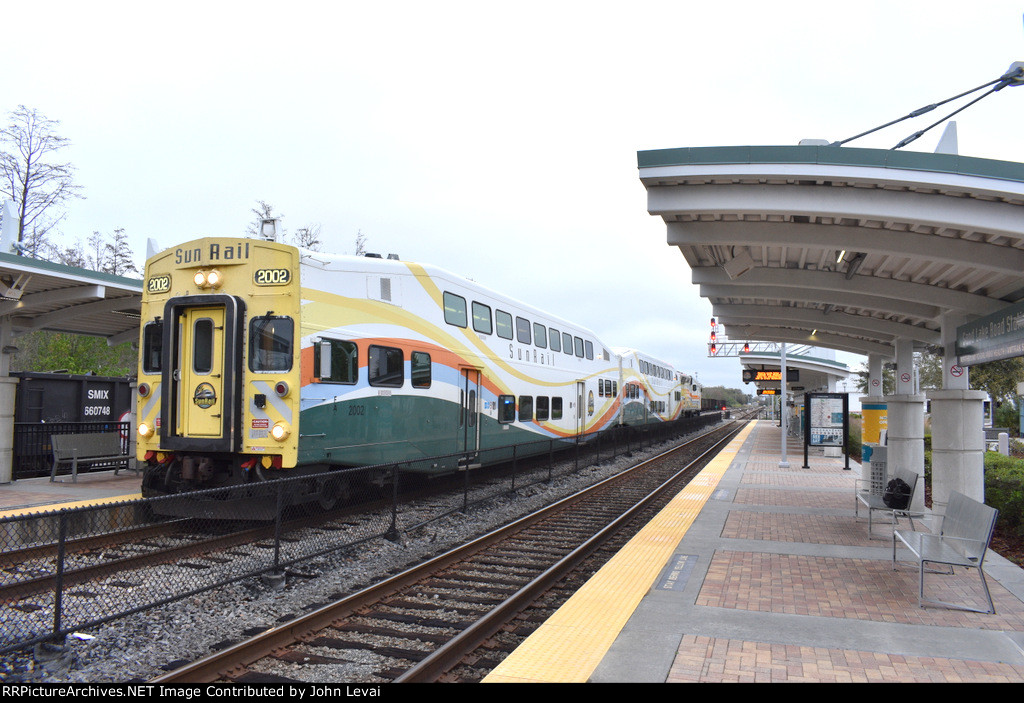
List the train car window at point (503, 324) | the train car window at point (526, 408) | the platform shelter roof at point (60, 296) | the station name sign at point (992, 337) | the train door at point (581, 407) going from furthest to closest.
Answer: the train door at point (581, 407) < the train car window at point (526, 408) < the train car window at point (503, 324) < the platform shelter roof at point (60, 296) < the station name sign at point (992, 337)

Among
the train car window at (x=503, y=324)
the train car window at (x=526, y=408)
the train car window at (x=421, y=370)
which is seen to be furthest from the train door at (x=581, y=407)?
the train car window at (x=421, y=370)

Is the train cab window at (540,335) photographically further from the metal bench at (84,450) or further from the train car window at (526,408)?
the metal bench at (84,450)

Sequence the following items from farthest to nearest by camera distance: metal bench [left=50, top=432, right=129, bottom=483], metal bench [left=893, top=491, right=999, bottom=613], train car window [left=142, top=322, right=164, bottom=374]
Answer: metal bench [left=50, top=432, right=129, bottom=483] < train car window [left=142, top=322, right=164, bottom=374] < metal bench [left=893, top=491, right=999, bottom=613]

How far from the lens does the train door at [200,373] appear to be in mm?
9242

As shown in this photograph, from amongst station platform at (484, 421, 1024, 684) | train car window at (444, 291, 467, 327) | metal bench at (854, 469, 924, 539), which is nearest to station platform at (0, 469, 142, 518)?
train car window at (444, 291, 467, 327)

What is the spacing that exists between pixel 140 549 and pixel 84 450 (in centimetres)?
759

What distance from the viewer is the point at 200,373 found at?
372 inches

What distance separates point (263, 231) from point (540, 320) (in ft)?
28.5

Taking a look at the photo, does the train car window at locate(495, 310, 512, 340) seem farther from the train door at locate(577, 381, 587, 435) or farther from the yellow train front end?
the yellow train front end

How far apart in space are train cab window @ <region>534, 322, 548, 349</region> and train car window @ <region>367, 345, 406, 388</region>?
6.60m

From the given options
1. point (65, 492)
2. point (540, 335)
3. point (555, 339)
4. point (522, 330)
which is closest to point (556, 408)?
point (555, 339)

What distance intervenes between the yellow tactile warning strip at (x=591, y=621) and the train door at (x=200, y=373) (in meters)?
5.35

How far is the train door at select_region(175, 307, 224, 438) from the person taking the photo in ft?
30.3

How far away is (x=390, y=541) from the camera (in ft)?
29.4
